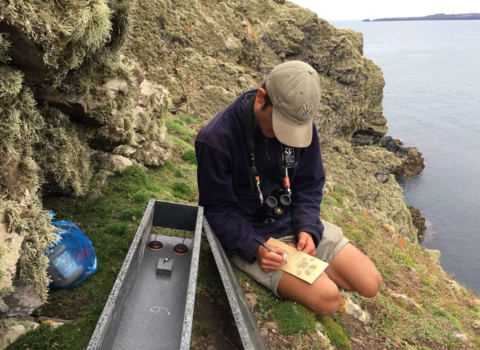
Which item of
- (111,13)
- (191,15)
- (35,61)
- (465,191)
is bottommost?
(465,191)

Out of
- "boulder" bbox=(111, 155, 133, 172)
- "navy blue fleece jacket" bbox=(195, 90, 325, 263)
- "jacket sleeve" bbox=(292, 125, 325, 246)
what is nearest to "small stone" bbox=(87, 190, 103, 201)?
"boulder" bbox=(111, 155, 133, 172)

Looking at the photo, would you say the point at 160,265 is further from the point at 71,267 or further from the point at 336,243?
the point at 336,243

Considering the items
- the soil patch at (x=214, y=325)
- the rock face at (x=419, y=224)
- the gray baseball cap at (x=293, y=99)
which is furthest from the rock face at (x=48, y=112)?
the rock face at (x=419, y=224)

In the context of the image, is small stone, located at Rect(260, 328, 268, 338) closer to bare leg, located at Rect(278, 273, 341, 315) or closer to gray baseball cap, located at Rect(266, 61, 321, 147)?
bare leg, located at Rect(278, 273, 341, 315)

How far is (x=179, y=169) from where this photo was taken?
9.34m

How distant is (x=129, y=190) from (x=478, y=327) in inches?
358

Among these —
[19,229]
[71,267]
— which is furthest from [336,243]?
[19,229]

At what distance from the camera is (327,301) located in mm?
4734

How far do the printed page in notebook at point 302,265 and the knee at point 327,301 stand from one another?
268mm

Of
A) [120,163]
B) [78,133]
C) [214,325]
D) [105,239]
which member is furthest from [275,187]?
[120,163]

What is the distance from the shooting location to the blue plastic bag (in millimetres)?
4285

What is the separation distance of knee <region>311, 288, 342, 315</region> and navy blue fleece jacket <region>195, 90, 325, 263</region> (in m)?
0.70

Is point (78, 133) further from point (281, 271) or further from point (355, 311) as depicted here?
point (355, 311)

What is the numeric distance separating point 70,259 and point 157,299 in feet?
4.01
